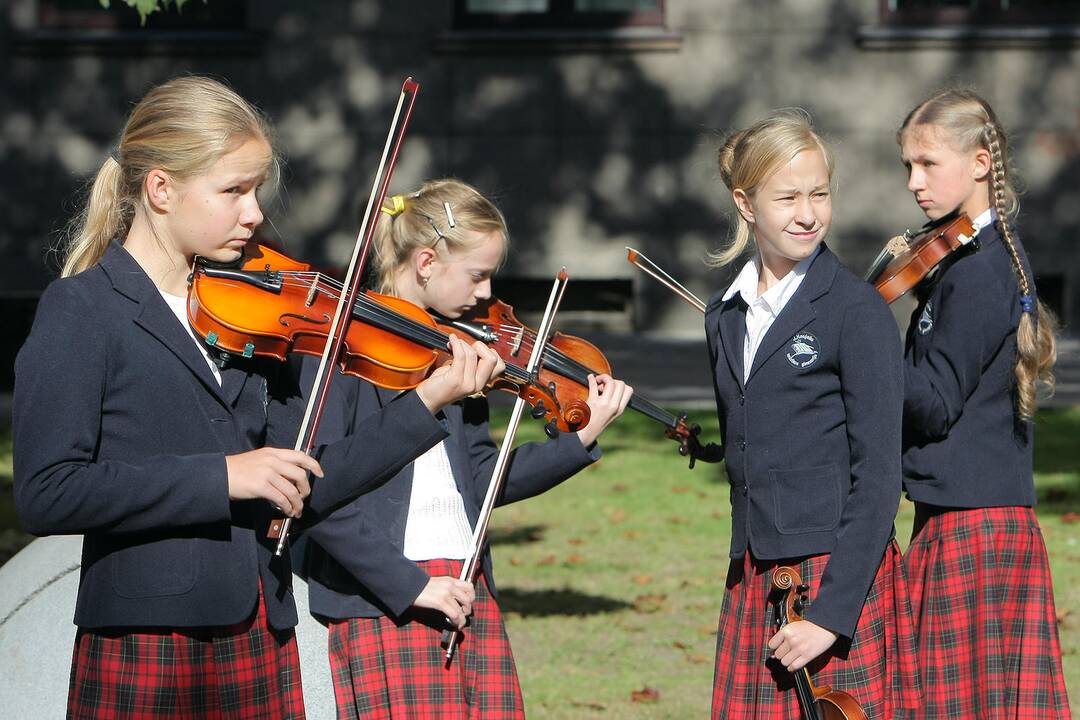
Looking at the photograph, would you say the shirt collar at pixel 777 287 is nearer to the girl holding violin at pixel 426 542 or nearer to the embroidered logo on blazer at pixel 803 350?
the embroidered logo on blazer at pixel 803 350

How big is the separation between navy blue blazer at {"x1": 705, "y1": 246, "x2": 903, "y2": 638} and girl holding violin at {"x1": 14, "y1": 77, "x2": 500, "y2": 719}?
0.83 metres

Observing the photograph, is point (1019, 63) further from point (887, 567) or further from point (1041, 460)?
point (887, 567)

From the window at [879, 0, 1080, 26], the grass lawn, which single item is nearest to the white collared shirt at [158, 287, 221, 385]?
the grass lawn

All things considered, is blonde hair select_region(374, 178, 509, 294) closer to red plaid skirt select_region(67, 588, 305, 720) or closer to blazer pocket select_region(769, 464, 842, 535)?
blazer pocket select_region(769, 464, 842, 535)

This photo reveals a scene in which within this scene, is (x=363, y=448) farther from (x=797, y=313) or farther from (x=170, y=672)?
(x=797, y=313)

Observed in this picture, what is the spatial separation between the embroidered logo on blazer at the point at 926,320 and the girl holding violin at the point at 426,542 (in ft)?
2.80

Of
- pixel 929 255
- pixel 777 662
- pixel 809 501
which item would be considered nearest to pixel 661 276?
pixel 929 255

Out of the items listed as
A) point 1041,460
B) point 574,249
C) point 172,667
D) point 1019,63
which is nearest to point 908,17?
point 1019,63

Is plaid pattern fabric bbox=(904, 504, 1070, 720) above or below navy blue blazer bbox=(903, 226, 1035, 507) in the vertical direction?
below

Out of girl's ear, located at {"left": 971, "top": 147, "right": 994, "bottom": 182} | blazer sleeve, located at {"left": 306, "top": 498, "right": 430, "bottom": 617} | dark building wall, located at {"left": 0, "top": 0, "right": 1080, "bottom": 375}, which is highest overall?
dark building wall, located at {"left": 0, "top": 0, "right": 1080, "bottom": 375}

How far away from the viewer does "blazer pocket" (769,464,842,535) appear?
3.17 metres

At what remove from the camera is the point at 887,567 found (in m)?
3.33

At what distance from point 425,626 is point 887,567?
101cm

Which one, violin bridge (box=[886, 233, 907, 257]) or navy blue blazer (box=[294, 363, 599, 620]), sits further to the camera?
violin bridge (box=[886, 233, 907, 257])
